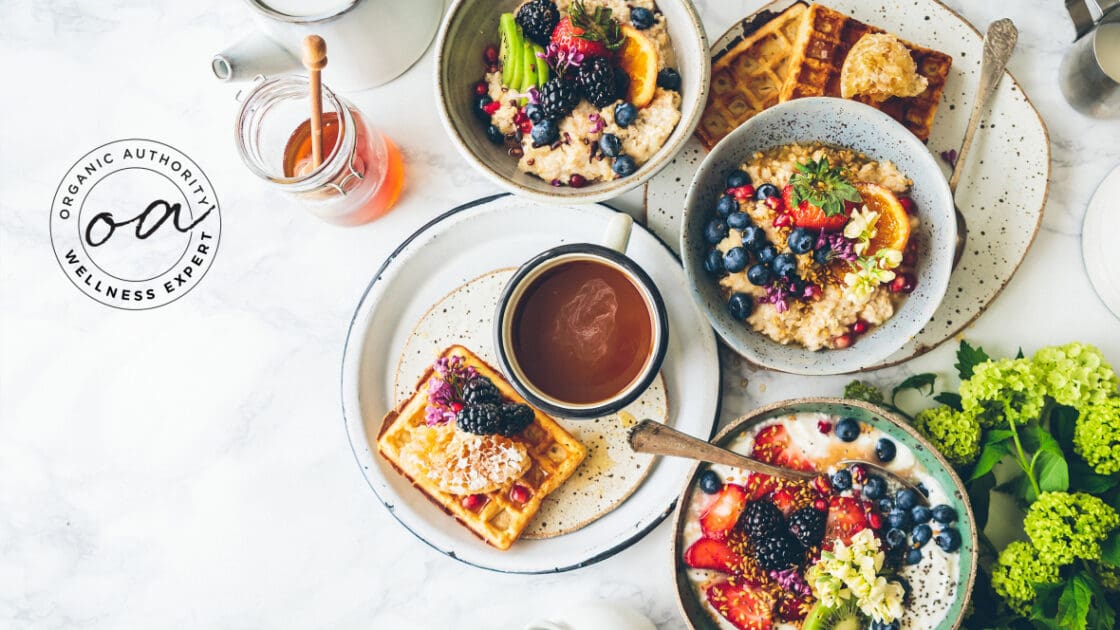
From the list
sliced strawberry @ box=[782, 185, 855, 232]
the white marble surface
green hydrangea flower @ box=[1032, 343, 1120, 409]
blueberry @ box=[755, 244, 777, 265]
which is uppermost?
sliced strawberry @ box=[782, 185, 855, 232]

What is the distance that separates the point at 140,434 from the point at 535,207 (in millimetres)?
1316

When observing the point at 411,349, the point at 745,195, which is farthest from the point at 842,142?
the point at 411,349

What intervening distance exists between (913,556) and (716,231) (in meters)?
0.88

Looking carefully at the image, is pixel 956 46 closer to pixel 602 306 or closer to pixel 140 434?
pixel 602 306

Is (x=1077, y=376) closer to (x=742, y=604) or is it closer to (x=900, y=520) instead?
(x=900, y=520)

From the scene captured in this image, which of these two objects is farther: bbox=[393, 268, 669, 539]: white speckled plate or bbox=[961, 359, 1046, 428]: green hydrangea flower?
bbox=[393, 268, 669, 539]: white speckled plate

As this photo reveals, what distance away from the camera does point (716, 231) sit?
1859 millimetres

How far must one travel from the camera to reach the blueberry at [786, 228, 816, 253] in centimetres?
175

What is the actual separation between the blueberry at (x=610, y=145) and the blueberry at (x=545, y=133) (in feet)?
0.35

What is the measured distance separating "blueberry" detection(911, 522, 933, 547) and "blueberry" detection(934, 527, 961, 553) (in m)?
0.03

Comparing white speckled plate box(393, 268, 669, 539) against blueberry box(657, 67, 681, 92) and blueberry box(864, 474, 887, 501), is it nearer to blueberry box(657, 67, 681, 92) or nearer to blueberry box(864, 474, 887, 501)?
blueberry box(864, 474, 887, 501)

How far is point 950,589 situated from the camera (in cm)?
183

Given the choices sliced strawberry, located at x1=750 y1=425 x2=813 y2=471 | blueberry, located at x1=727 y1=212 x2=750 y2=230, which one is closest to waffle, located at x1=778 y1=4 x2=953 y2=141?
blueberry, located at x1=727 y1=212 x2=750 y2=230

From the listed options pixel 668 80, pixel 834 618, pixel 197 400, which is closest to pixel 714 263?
pixel 668 80
